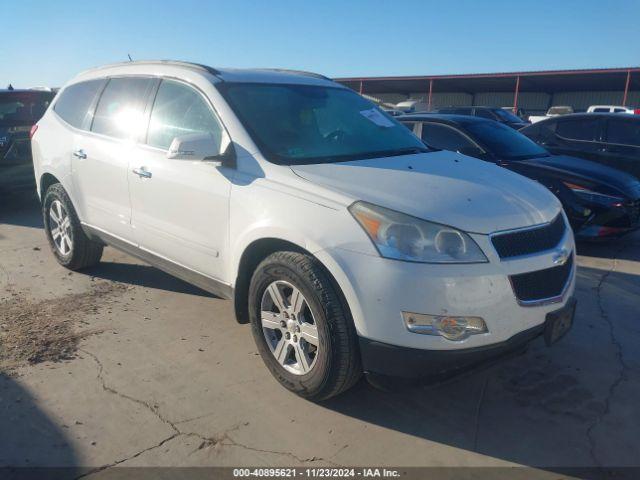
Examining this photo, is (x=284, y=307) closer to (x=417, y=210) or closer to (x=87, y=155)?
(x=417, y=210)

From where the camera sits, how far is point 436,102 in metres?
43.4

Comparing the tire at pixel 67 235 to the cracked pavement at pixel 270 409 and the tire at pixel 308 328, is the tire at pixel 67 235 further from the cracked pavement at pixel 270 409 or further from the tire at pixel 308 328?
the tire at pixel 308 328

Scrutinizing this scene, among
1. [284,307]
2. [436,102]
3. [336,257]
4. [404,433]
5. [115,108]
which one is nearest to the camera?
[336,257]

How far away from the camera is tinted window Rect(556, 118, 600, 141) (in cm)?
794

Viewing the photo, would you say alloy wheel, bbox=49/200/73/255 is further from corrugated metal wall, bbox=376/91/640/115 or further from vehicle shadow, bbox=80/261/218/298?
corrugated metal wall, bbox=376/91/640/115

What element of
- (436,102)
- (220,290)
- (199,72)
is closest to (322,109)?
(199,72)

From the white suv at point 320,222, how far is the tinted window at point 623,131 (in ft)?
17.0

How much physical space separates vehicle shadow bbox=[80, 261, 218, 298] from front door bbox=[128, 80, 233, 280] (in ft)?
2.60

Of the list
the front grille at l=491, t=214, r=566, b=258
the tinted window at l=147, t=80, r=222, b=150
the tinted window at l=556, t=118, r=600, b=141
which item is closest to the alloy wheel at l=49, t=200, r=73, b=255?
the tinted window at l=147, t=80, r=222, b=150

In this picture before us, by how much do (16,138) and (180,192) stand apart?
503 centimetres

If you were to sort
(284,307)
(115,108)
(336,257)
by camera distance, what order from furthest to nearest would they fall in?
1. (115,108)
2. (284,307)
3. (336,257)

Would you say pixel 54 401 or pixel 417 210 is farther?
pixel 54 401

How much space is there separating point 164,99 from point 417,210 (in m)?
2.18

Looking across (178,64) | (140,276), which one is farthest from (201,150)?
(140,276)
